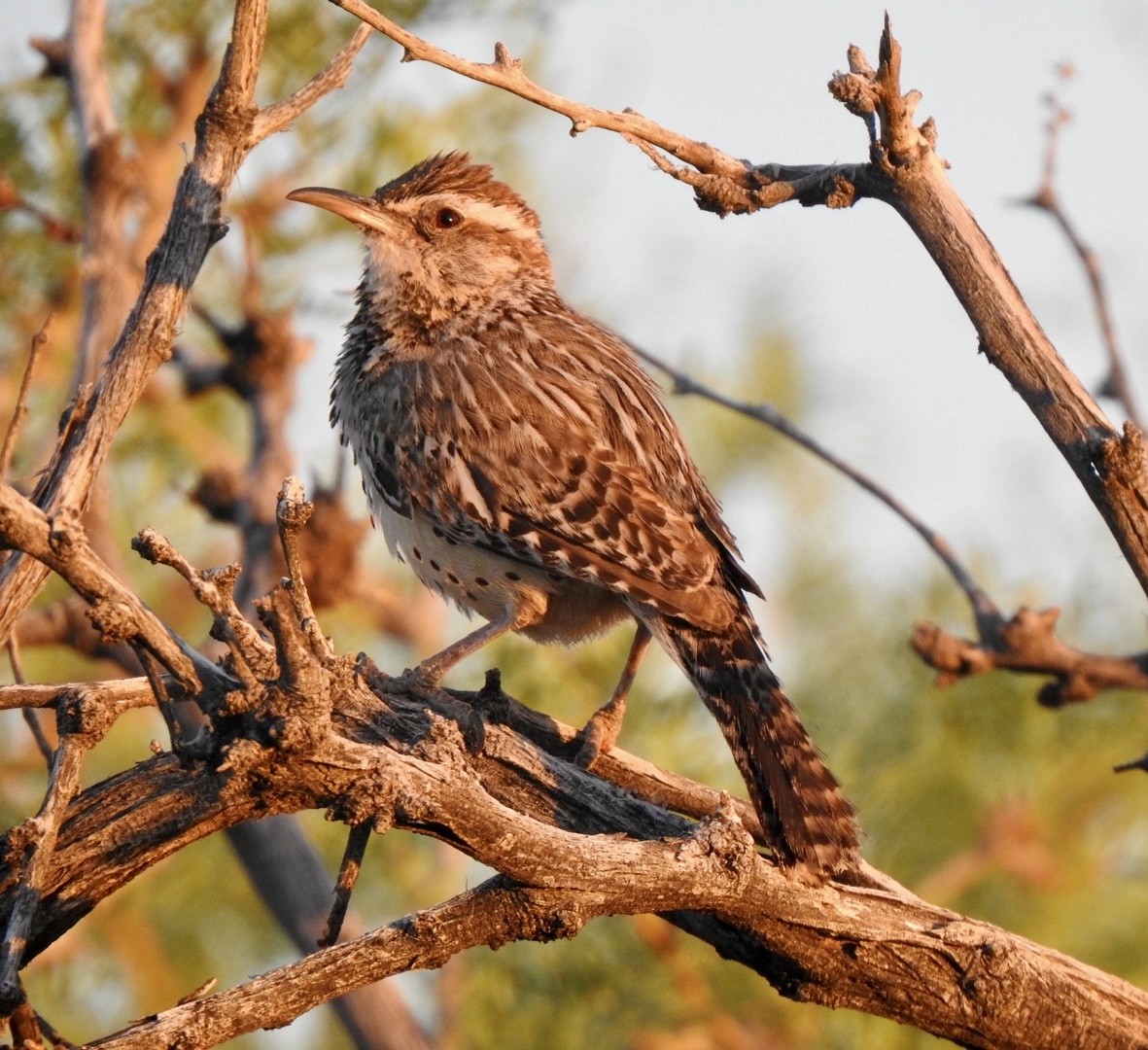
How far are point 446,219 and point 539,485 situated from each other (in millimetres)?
1163

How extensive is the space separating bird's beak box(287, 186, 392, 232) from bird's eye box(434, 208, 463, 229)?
0.14 metres

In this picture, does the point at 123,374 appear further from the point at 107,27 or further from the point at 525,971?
the point at 107,27

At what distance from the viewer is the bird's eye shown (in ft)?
14.8

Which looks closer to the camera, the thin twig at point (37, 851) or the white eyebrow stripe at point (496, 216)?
the thin twig at point (37, 851)

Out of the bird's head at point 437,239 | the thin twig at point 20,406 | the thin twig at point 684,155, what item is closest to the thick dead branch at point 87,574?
the thin twig at point 20,406

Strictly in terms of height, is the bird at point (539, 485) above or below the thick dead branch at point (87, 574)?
above

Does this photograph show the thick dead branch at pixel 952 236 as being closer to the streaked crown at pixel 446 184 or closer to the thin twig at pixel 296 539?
the thin twig at pixel 296 539

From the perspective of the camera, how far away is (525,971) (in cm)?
470

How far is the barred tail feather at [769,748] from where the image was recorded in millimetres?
2986

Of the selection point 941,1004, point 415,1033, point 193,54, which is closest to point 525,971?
point 415,1033

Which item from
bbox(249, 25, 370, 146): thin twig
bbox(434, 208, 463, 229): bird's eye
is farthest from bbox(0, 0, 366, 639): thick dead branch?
bbox(434, 208, 463, 229): bird's eye

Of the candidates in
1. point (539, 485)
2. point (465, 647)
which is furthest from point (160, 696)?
point (539, 485)

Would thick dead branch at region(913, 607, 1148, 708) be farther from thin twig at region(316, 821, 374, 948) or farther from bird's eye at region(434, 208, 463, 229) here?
bird's eye at region(434, 208, 463, 229)

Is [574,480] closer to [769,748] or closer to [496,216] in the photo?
[769,748]
